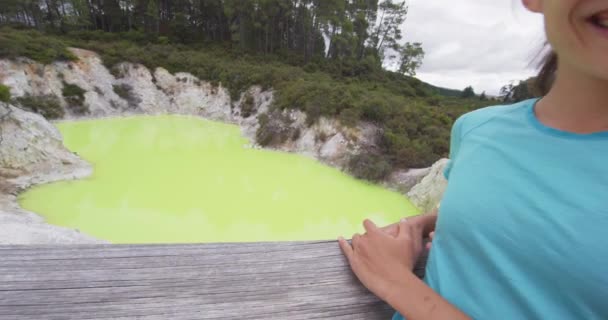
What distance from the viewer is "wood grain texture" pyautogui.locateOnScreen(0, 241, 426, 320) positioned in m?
0.70

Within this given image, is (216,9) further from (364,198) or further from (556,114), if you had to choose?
(556,114)

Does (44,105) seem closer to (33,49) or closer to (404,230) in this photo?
(33,49)

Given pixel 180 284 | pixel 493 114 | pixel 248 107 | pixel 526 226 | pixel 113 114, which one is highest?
pixel 493 114

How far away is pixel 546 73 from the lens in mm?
879

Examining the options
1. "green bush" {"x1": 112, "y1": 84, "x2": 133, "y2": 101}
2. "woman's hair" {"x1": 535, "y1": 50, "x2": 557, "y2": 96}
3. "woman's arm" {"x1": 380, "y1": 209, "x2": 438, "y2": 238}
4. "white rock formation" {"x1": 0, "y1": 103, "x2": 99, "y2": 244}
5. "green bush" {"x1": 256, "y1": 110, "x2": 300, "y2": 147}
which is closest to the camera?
"woman's hair" {"x1": 535, "y1": 50, "x2": 557, "y2": 96}

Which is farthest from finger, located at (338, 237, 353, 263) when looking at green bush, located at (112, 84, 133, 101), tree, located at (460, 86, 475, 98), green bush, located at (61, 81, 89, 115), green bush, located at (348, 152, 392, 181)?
tree, located at (460, 86, 475, 98)

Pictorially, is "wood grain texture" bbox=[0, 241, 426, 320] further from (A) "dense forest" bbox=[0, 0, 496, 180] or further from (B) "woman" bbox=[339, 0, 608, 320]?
(A) "dense forest" bbox=[0, 0, 496, 180]

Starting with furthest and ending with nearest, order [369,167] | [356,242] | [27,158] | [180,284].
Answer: [369,167]
[27,158]
[356,242]
[180,284]

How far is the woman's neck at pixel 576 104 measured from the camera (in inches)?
23.8

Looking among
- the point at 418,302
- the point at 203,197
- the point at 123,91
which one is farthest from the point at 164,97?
the point at 418,302

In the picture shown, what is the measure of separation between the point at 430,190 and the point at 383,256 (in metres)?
7.10

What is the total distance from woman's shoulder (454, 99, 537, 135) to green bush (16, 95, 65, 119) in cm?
1623

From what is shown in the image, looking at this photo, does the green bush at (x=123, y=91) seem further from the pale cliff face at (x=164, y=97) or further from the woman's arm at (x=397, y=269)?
the woman's arm at (x=397, y=269)

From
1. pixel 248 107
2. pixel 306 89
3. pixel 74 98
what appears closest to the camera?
pixel 306 89
